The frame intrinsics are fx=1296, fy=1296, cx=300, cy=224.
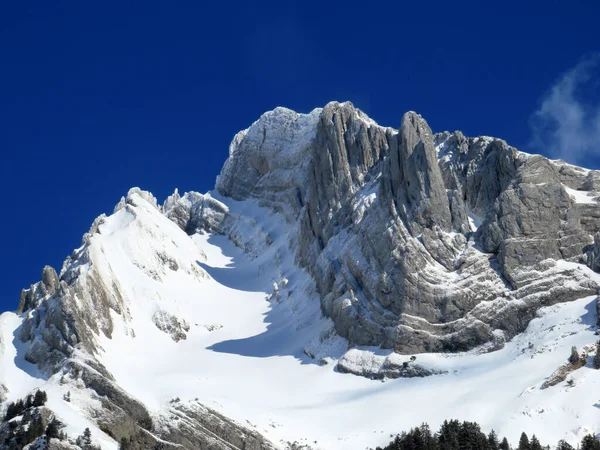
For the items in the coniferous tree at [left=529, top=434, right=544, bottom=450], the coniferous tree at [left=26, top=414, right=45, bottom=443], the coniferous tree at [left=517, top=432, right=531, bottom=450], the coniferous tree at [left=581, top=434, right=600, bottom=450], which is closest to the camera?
the coniferous tree at [left=581, top=434, right=600, bottom=450]

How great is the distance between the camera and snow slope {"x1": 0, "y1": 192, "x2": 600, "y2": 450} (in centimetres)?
11294

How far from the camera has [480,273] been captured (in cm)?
13100

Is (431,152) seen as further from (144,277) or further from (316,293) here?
(144,277)

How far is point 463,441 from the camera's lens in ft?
340

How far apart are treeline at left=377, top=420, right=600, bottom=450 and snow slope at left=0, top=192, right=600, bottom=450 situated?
2.82m

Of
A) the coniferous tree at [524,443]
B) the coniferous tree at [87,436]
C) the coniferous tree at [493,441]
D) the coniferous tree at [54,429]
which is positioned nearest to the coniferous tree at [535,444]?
the coniferous tree at [524,443]

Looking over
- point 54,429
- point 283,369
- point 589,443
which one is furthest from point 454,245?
point 54,429

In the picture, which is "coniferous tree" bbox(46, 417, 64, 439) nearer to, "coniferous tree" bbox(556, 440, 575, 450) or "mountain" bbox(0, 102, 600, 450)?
"mountain" bbox(0, 102, 600, 450)

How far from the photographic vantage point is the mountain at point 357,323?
374 feet

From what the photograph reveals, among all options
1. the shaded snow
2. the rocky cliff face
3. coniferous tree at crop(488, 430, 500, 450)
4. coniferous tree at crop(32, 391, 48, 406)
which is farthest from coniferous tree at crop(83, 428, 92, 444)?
the shaded snow

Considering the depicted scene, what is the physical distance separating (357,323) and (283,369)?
898cm

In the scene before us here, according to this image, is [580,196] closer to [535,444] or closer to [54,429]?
[535,444]

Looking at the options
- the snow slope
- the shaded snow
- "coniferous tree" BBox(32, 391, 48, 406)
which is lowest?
"coniferous tree" BBox(32, 391, 48, 406)

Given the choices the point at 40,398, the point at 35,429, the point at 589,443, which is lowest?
the point at 589,443
